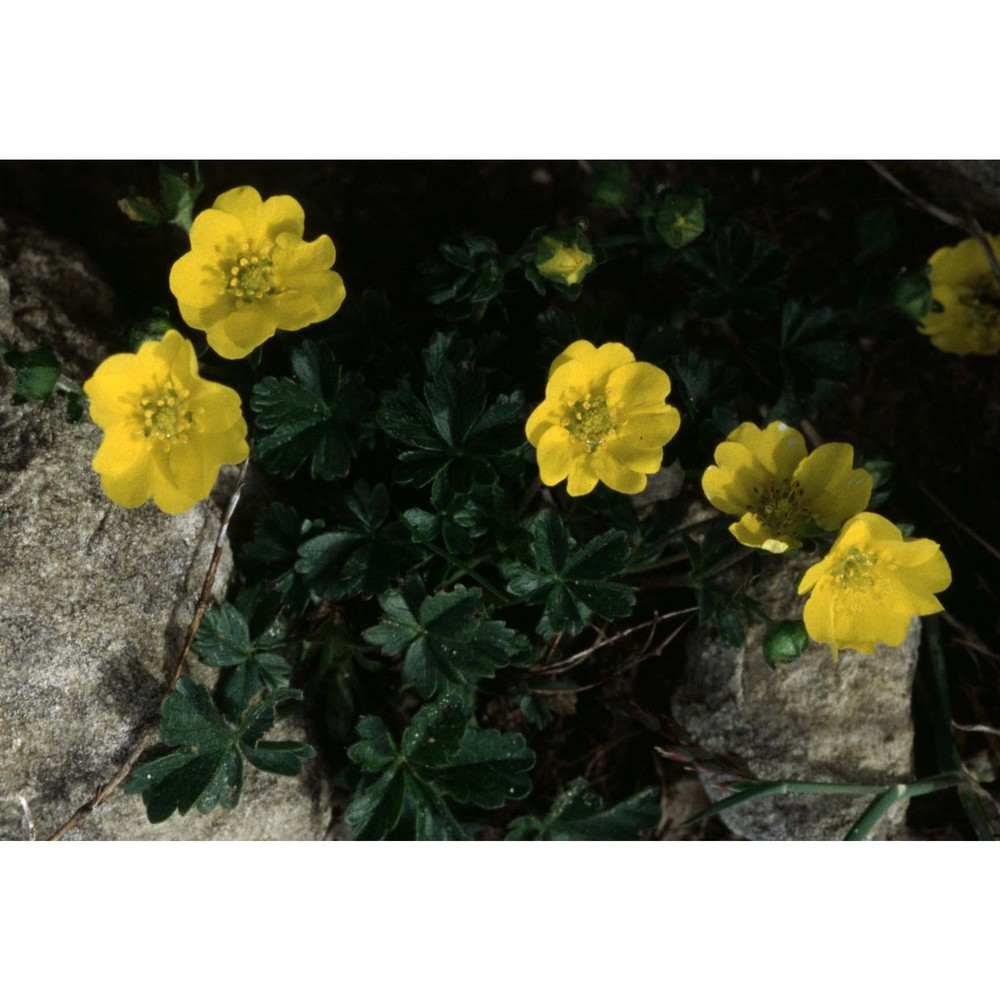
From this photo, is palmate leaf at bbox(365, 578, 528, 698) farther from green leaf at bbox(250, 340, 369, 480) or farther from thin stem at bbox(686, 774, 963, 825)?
thin stem at bbox(686, 774, 963, 825)

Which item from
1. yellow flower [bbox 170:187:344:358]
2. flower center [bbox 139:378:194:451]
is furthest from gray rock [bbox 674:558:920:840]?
flower center [bbox 139:378:194:451]

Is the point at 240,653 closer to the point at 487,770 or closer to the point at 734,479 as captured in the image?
the point at 487,770

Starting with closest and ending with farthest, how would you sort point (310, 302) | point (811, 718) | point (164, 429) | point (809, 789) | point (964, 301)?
1. point (164, 429)
2. point (310, 302)
3. point (809, 789)
4. point (811, 718)
5. point (964, 301)

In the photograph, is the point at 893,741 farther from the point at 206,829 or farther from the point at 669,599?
the point at 206,829

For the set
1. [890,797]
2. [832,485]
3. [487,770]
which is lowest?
[890,797]

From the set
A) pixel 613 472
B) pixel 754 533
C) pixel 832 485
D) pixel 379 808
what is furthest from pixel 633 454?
pixel 379 808
